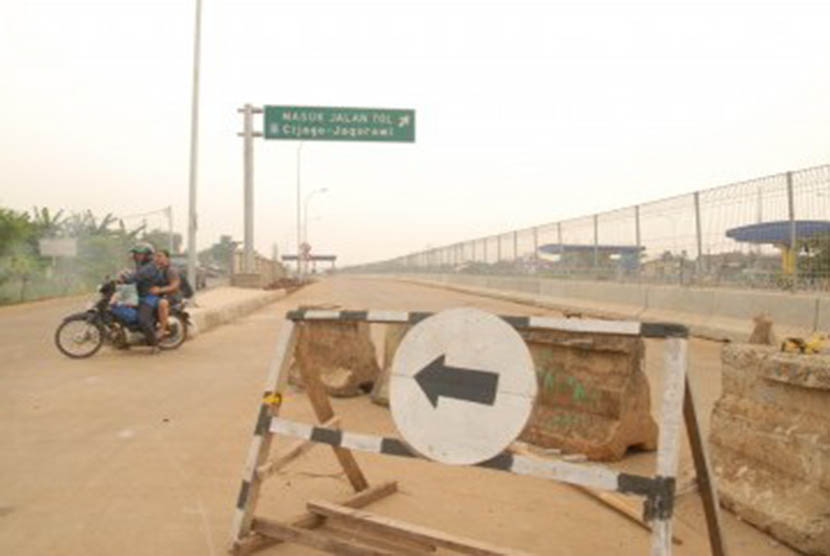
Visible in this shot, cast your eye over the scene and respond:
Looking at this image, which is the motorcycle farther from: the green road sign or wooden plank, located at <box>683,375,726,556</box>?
the green road sign

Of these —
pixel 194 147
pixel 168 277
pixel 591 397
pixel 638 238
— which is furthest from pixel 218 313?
pixel 591 397

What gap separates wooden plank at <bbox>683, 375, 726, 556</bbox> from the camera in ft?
10.6

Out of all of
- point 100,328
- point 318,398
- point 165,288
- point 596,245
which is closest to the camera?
point 318,398

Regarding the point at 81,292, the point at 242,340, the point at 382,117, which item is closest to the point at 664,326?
the point at 242,340

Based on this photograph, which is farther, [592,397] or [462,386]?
[592,397]

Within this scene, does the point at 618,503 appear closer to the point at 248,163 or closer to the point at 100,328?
the point at 100,328

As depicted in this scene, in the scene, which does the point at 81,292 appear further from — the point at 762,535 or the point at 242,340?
the point at 762,535

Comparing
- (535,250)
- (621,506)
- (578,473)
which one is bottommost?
(621,506)

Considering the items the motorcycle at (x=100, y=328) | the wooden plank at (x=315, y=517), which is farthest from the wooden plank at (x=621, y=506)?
the motorcycle at (x=100, y=328)

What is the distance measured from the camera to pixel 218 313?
17.3 metres

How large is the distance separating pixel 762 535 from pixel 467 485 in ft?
5.84

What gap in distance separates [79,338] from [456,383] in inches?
385

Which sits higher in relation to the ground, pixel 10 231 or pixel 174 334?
pixel 10 231

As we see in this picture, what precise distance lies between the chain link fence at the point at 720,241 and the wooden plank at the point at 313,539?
10092mm
